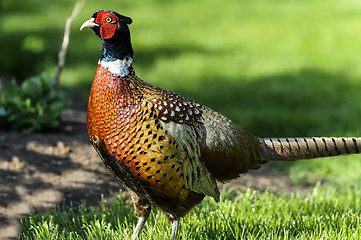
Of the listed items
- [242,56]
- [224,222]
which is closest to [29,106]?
[224,222]

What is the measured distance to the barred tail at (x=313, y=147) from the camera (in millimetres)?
3359

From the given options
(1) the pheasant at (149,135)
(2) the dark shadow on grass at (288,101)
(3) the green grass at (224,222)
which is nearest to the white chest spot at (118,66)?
(1) the pheasant at (149,135)

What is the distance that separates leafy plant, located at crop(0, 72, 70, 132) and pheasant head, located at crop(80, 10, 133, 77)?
1.99 meters

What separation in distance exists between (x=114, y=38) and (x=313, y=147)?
1478 millimetres

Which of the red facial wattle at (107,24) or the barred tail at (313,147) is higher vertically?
the red facial wattle at (107,24)

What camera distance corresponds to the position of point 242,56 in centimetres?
855

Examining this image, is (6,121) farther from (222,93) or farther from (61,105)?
(222,93)

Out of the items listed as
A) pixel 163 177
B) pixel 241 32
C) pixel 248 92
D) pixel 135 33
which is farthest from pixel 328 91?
pixel 163 177

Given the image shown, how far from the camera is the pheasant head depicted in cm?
289

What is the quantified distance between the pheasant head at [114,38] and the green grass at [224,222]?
1.12 meters

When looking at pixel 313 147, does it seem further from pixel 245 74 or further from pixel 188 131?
pixel 245 74

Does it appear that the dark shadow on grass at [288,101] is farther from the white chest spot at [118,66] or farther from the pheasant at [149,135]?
the white chest spot at [118,66]

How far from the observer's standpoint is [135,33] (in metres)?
9.42

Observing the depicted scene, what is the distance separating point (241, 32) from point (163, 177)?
7.28m
